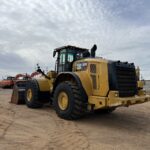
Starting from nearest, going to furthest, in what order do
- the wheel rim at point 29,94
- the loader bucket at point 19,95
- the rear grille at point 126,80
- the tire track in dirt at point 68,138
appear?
the tire track in dirt at point 68,138 → the rear grille at point 126,80 → the wheel rim at point 29,94 → the loader bucket at point 19,95

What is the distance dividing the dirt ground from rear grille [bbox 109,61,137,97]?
1.19m

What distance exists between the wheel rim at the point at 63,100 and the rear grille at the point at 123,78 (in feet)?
6.20

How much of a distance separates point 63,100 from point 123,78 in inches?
93.3

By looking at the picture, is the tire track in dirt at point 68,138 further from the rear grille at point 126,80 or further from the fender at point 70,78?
the rear grille at point 126,80

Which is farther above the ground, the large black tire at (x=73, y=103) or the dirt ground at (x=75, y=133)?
the large black tire at (x=73, y=103)

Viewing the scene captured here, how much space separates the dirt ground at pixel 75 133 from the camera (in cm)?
683

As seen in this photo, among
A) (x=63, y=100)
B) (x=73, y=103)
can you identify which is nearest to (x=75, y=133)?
(x=73, y=103)

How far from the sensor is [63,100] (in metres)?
10.8

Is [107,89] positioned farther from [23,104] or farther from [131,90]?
[23,104]

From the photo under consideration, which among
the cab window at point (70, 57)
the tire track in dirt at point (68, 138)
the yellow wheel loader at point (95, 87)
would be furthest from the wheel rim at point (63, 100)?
the cab window at point (70, 57)

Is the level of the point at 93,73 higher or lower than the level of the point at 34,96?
higher

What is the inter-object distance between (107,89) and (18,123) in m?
2.98

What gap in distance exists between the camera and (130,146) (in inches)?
283

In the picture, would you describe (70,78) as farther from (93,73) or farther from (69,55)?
(69,55)
